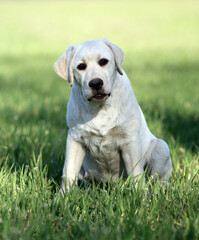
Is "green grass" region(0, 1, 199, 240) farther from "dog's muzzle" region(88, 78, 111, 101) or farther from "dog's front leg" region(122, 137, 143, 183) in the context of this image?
"dog's muzzle" region(88, 78, 111, 101)

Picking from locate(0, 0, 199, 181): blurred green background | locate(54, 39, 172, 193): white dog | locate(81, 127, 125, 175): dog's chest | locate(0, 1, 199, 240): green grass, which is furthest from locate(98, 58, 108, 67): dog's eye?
locate(0, 0, 199, 181): blurred green background

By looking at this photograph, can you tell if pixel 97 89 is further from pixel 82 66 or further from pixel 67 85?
pixel 67 85

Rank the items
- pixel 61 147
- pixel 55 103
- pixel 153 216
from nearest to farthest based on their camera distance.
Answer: pixel 153 216, pixel 61 147, pixel 55 103

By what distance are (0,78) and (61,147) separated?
6896mm

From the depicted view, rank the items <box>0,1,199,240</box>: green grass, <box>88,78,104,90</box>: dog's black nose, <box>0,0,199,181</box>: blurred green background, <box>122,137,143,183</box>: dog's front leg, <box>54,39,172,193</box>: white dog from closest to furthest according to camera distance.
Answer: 1. <box>0,1,199,240</box>: green grass
2. <box>88,78,104,90</box>: dog's black nose
3. <box>54,39,172,193</box>: white dog
4. <box>122,137,143,183</box>: dog's front leg
5. <box>0,0,199,181</box>: blurred green background

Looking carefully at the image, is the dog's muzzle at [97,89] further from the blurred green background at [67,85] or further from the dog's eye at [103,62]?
the blurred green background at [67,85]

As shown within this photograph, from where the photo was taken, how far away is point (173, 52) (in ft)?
55.4

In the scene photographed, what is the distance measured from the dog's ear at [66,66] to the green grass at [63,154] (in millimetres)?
740

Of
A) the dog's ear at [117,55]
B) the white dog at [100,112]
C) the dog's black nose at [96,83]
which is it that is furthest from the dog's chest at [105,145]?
the dog's ear at [117,55]

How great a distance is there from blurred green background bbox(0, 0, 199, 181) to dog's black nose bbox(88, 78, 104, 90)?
112 cm

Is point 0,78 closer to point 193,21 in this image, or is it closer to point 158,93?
point 158,93

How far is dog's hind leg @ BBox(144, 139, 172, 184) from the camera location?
3973mm

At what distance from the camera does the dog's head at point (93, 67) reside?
11.4ft

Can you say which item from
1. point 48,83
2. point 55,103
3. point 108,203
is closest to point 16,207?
point 108,203
